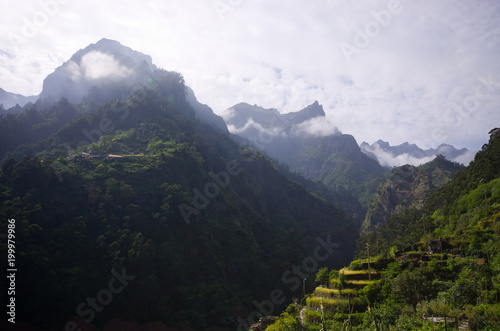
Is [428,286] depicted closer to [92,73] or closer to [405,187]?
[405,187]

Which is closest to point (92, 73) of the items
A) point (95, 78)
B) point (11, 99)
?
point (95, 78)

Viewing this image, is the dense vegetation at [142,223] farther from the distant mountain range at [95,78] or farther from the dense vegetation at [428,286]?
the distant mountain range at [95,78]

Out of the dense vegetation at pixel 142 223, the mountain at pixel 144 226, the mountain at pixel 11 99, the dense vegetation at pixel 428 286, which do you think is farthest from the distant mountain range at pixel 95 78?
the dense vegetation at pixel 428 286

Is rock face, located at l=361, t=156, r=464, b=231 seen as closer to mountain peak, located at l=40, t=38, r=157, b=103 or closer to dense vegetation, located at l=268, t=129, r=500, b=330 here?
dense vegetation, located at l=268, t=129, r=500, b=330

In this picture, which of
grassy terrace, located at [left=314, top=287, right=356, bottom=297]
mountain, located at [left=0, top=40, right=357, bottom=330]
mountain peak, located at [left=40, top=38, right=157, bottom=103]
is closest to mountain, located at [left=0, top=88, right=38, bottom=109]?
mountain peak, located at [left=40, top=38, right=157, bottom=103]

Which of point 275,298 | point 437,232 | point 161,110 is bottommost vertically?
point 275,298

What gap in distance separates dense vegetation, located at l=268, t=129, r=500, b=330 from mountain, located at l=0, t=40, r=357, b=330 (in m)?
20.8

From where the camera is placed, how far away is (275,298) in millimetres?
62156

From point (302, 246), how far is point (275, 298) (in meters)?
25.2

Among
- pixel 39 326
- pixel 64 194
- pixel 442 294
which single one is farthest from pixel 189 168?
pixel 442 294

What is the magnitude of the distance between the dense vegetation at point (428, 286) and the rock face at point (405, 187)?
5227cm

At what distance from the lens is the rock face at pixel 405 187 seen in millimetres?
110812

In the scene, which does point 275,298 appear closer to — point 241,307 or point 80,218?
point 241,307

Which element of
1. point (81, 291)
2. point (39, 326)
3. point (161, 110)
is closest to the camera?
point (39, 326)
